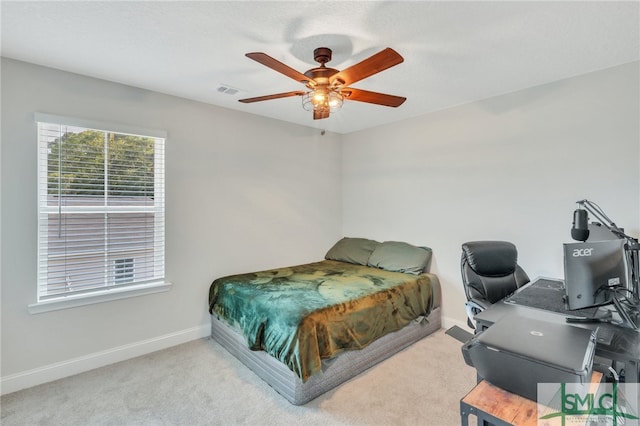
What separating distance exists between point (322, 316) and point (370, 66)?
1753mm

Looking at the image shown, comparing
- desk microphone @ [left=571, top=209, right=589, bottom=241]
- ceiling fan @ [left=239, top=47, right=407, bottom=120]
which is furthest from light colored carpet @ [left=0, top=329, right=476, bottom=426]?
ceiling fan @ [left=239, top=47, right=407, bottom=120]

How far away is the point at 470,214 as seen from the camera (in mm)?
3301

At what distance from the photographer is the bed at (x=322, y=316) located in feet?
7.19

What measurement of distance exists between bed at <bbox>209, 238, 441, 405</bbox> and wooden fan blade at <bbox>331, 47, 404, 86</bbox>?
5.46 ft

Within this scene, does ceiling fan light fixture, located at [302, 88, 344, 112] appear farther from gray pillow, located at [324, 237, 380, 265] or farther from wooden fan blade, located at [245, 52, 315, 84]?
gray pillow, located at [324, 237, 380, 265]

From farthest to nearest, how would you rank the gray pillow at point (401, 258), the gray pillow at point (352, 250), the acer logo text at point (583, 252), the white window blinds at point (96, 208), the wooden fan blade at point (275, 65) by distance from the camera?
1. the gray pillow at point (352, 250)
2. the gray pillow at point (401, 258)
3. the white window blinds at point (96, 208)
4. the wooden fan blade at point (275, 65)
5. the acer logo text at point (583, 252)

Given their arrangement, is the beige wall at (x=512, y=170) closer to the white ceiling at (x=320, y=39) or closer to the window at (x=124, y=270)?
the white ceiling at (x=320, y=39)

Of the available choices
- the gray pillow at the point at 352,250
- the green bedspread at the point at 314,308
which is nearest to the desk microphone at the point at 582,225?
the green bedspread at the point at 314,308

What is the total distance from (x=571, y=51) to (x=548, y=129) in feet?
2.49

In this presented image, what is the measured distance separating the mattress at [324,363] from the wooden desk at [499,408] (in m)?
1.35

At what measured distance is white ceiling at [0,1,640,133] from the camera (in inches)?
67.2

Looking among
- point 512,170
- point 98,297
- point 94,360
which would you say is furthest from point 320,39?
point 94,360

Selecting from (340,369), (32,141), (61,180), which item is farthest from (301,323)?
(32,141)

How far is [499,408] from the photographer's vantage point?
1.03 meters
